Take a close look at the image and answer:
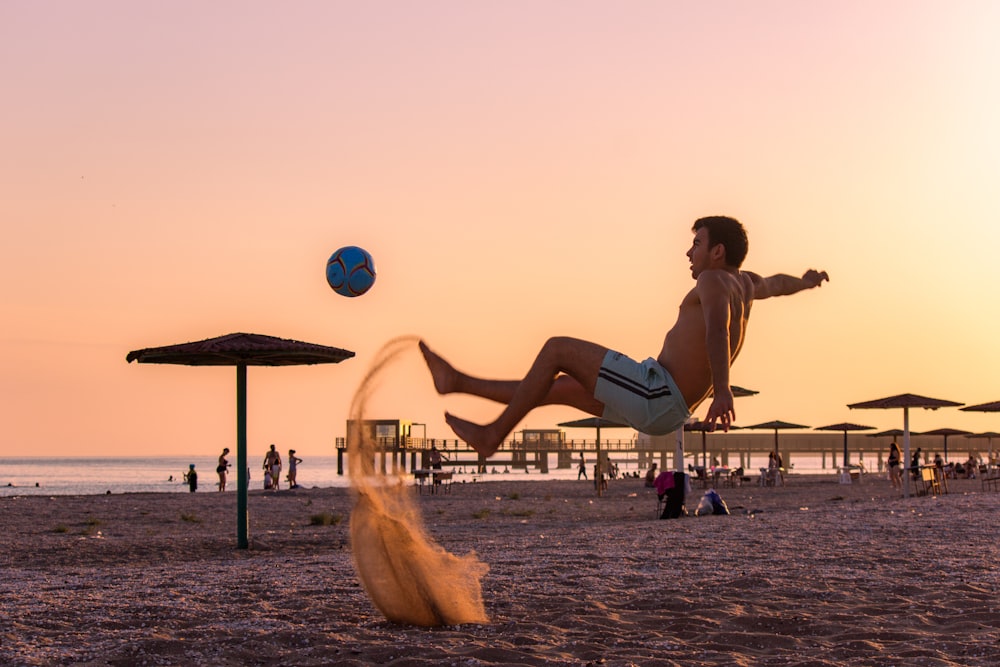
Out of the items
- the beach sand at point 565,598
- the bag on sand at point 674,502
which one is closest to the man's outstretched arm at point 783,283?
the beach sand at point 565,598

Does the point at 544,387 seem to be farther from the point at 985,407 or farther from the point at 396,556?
the point at 985,407

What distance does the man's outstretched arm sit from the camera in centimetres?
637

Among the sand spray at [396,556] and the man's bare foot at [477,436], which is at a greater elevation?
the man's bare foot at [477,436]

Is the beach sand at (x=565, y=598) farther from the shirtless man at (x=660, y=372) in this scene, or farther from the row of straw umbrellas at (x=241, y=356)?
the shirtless man at (x=660, y=372)

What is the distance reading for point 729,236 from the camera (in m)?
5.91

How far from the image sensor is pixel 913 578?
8.54m

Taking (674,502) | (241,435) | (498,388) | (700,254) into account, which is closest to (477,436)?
(498,388)

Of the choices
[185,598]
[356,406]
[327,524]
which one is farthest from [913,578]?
[327,524]

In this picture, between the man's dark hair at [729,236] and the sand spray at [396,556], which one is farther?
the sand spray at [396,556]

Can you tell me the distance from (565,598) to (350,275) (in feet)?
9.73

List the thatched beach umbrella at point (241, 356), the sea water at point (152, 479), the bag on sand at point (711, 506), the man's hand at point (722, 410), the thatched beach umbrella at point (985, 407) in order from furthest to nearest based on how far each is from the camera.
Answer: the sea water at point (152, 479)
the thatched beach umbrella at point (985, 407)
the bag on sand at point (711, 506)
the thatched beach umbrella at point (241, 356)
the man's hand at point (722, 410)

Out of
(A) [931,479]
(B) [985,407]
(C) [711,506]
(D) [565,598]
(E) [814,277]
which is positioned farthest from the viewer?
(B) [985,407]

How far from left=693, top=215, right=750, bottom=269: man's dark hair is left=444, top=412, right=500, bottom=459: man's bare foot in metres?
1.57

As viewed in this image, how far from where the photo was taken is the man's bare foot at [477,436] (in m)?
5.60
